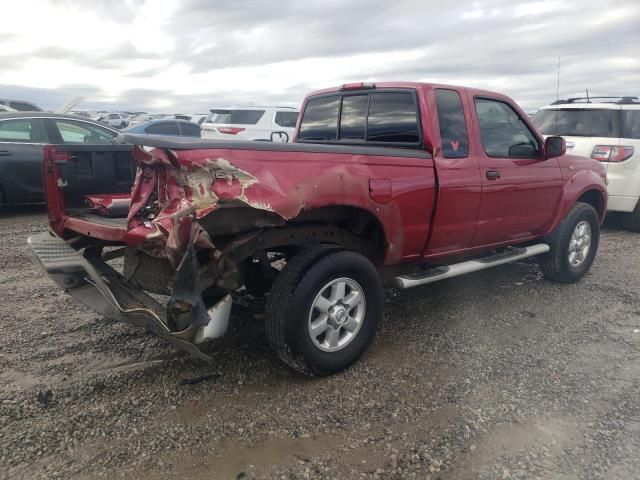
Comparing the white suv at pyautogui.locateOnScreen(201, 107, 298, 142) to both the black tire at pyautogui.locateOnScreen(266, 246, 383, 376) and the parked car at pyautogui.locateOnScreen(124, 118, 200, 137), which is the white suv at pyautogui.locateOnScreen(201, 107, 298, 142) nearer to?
the parked car at pyautogui.locateOnScreen(124, 118, 200, 137)

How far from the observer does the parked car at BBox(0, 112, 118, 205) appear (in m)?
7.64

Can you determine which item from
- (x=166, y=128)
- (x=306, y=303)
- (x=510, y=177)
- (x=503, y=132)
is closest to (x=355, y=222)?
(x=306, y=303)

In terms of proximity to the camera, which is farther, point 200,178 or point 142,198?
point 142,198

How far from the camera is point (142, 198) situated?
2.97 metres

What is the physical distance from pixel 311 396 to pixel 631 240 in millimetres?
6443

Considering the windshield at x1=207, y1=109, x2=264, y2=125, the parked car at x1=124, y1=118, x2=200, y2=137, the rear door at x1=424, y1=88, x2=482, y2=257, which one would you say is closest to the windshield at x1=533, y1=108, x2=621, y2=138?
the rear door at x1=424, y1=88, x2=482, y2=257

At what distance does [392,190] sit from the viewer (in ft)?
11.5

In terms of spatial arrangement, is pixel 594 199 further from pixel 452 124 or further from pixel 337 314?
pixel 337 314

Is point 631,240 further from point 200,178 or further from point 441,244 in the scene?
point 200,178

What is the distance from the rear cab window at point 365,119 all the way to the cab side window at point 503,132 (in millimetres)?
693

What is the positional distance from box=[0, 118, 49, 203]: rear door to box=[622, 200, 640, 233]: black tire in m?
8.87

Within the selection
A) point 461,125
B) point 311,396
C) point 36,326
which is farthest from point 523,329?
point 36,326

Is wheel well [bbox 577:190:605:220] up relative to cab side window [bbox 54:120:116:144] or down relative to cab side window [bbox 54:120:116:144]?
down

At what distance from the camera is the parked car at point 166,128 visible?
1471 cm
